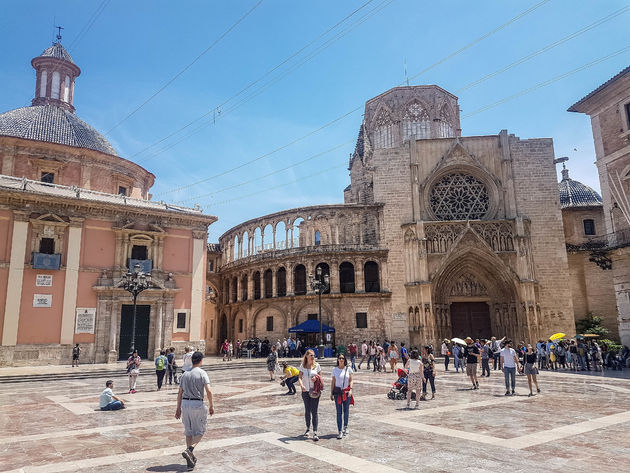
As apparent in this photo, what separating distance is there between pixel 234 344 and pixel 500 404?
29.9 m

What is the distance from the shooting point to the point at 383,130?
42750mm

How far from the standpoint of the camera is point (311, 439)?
7.53m

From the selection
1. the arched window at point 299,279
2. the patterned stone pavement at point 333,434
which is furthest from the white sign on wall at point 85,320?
the arched window at point 299,279

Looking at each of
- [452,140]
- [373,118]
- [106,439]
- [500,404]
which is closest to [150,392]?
[106,439]

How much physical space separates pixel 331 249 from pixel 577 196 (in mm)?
21984

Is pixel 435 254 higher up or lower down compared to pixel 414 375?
higher up

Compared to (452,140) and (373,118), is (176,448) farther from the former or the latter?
(373,118)

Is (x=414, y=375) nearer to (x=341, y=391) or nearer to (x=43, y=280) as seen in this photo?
(x=341, y=391)

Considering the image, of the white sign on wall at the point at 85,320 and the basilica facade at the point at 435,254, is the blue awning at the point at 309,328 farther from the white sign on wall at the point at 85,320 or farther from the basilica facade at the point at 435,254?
the white sign on wall at the point at 85,320

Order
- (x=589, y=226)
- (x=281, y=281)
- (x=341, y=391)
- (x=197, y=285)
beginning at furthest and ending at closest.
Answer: (x=589, y=226) < (x=281, y=281) < (x=197, y=285) < (x=341, y=391)

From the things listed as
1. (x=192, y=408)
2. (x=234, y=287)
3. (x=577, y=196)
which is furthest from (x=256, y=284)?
(x=192, y=408)

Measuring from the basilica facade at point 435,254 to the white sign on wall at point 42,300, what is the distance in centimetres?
1486

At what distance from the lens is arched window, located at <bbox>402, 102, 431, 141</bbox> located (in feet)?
135

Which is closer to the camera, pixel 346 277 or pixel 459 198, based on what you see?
pixel 346 277
